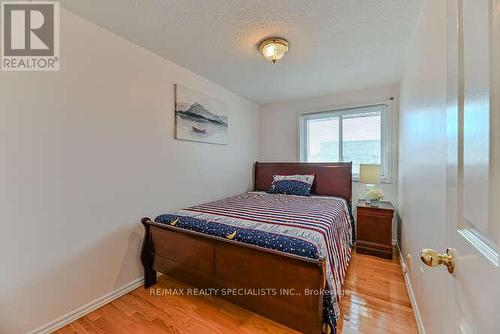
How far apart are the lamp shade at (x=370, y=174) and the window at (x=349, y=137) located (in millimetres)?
452

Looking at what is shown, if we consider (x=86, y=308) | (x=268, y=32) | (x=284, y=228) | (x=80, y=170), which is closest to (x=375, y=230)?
(x=284, y=228)

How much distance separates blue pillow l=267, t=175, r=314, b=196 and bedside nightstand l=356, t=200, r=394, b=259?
2.39 feet

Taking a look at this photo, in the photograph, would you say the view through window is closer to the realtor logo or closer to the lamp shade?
the lamp shade

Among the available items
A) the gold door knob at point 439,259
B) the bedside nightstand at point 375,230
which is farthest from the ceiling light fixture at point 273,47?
the bedside nightstand at point 375,230

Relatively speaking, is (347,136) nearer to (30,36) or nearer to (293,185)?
(293,185)

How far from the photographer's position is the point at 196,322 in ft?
5.33

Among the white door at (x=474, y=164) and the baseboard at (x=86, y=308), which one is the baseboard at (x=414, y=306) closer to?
the white door at (x=474, y=164)

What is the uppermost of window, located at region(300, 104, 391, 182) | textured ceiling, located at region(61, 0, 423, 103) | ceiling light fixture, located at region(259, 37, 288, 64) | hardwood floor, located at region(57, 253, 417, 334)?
textured ceiling, located at region(61, 0, 423, 103)

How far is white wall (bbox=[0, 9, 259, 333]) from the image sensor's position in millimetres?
1429

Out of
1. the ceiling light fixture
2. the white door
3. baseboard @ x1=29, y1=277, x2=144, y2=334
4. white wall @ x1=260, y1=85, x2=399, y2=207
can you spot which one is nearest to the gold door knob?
the white door

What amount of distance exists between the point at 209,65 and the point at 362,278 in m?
2.83

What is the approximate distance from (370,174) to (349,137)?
2.69 feet

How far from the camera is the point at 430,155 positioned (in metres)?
1.31

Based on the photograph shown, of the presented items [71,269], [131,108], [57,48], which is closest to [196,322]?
[71,269]
